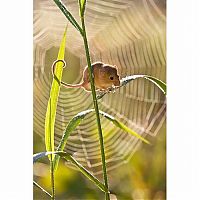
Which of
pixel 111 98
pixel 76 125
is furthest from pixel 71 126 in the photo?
pixel 111 98

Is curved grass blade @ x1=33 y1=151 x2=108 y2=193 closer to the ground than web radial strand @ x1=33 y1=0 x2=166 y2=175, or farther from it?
closer to the ground

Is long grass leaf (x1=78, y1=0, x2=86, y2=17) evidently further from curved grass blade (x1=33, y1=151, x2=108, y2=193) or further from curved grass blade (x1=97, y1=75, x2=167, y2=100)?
curved grass blade (x1=33, y1=151, x2=108, y2=193)

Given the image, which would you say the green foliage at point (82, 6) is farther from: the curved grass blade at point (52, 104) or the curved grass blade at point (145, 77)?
the curved grass blade at point (145, 77)

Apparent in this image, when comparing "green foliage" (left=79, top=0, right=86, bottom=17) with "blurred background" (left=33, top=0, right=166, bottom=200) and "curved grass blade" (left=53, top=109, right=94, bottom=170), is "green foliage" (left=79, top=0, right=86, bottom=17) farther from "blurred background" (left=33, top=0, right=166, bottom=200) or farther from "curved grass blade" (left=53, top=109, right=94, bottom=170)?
"curved grass blade" (left=53, top=109, right=94, bottom=170)

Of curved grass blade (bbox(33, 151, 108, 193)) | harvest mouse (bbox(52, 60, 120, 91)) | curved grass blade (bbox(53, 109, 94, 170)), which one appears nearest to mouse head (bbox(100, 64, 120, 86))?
harvest mouse (bbox(52, 60, 120, 91))

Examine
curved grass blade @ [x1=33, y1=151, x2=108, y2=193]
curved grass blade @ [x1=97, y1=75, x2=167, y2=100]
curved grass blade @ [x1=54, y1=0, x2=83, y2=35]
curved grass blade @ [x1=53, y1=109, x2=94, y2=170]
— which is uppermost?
curved grass blade @ [x1=54, y1=0, x2=83, y2=35]

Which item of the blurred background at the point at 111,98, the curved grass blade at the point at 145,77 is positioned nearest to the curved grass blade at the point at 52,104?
the blurred background at the point at 111,98

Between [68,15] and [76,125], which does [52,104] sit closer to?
[76,125]
